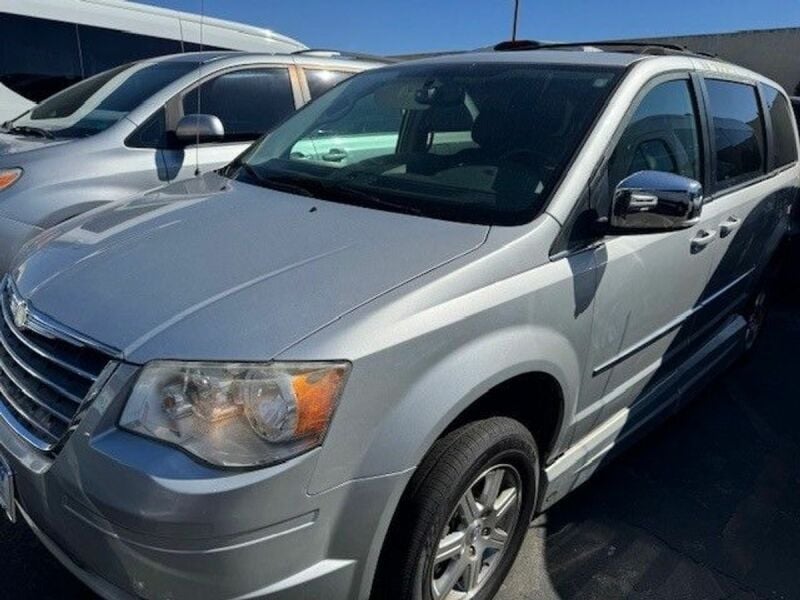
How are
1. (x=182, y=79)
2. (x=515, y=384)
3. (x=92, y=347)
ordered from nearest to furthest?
(x=92, y=347)
(x=515, y=384)
(x=182, y=79)

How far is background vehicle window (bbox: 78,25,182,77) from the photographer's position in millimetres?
7395

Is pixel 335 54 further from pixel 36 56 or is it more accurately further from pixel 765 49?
pixel 765 49

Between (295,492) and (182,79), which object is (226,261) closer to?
(295,492)

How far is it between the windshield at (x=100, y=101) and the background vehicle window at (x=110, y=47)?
2.55 meters

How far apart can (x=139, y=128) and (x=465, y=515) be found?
3412 millimetres

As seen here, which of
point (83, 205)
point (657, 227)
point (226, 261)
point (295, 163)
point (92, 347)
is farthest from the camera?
point (83, 205)

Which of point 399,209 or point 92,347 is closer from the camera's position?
point 92,347

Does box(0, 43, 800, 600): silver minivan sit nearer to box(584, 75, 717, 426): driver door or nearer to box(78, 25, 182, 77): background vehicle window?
box(584, 75, 717, 426): driver door

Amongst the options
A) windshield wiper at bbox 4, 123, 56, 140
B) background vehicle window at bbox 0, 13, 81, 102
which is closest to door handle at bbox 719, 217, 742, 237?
windshield wiper at bbox 4, 123, 56, 140

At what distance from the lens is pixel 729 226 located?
119 inches

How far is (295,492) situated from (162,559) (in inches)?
12.7

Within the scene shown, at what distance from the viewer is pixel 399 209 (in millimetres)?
2156

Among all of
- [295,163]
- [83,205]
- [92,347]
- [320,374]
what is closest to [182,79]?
[83,205]

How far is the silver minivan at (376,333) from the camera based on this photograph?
1.50 m
